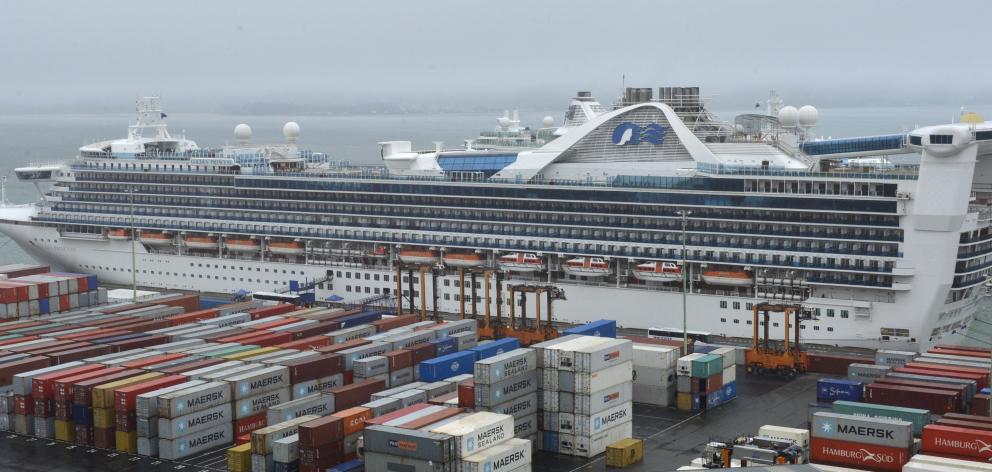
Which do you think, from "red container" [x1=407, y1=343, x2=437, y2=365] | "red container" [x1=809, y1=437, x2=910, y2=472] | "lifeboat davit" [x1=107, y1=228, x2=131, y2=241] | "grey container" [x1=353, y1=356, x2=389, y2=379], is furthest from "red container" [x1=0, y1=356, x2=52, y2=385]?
"red container" [x1=809, y1=437, x2=910, y2=472]

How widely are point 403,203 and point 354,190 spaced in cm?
334

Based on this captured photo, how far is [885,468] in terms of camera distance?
114 feet

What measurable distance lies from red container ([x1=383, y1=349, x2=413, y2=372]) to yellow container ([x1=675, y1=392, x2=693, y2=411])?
417 inches

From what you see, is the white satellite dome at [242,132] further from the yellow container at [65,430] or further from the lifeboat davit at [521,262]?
the yellow container at [65,430]

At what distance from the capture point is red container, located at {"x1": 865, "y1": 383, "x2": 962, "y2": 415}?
40.4 metres

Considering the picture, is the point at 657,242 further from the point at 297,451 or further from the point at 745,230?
the point at 297,451

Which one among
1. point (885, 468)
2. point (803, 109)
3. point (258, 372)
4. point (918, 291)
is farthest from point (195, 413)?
point (803, 109)

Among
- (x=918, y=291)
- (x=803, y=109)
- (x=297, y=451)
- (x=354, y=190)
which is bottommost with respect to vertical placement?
(x=297, y=451)

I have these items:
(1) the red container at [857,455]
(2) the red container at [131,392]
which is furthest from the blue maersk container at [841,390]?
(2) the red container at [131,392]

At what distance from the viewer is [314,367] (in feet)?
147

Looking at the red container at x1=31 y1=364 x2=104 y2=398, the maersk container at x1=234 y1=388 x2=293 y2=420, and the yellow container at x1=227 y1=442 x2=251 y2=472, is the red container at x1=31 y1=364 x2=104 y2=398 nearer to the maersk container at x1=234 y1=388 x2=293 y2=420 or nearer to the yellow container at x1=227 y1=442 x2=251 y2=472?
the maersk container at x1=234 y1=388 x2=293 y2=420

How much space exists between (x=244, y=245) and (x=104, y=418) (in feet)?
97.4

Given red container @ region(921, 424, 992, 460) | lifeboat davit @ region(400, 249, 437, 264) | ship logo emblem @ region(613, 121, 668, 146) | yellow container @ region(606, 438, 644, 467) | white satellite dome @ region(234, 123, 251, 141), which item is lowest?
yellow container @ region(606, 438, 644, 467)

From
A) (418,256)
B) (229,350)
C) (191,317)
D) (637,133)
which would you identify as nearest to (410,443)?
(229,350)
